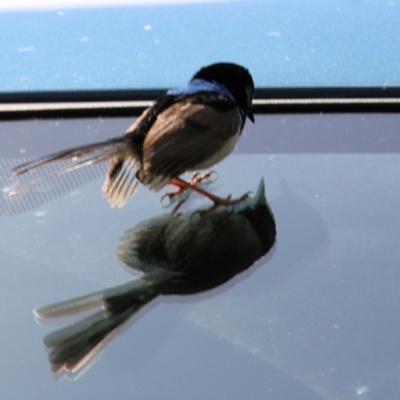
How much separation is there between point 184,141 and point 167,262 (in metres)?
0.30

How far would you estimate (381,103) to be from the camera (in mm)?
2092

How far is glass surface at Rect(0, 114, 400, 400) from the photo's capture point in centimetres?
99

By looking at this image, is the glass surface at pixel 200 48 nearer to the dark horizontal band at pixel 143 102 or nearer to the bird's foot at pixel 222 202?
the dark horizontal band at pixel 143 102

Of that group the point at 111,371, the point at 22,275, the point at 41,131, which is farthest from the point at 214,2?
the point at 111,371

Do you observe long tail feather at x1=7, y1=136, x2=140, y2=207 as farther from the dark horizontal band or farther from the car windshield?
the dark horizontal band

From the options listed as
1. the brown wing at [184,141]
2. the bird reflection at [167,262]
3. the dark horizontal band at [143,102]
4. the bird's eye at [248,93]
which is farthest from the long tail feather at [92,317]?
the dark horizontal band at [143,102]

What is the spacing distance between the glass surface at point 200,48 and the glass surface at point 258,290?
0.97 feet

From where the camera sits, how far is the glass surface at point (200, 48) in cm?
216

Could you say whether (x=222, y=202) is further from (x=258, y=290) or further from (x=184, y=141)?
(x=258, y=290)

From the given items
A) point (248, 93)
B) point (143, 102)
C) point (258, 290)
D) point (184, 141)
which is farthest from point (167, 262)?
point (143, 102)

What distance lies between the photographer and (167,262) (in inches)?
53.5

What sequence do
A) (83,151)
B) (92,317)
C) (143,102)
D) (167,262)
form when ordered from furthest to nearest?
(143,102)
(83,151)
(167,262)
(92,317)

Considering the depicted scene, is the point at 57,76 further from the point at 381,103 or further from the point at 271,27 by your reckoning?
the point at 381,103

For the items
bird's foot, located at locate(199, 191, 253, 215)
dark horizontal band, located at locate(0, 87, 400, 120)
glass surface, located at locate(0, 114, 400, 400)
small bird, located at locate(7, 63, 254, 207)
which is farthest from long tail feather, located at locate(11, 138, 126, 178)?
dark horizontal band, located at locate(0, 87, 400, 120)
